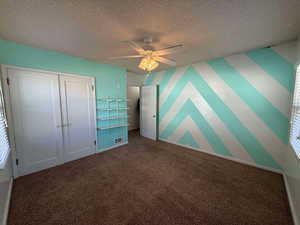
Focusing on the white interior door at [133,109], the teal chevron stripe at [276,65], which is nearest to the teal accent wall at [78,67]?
the white interior door at [133,109]

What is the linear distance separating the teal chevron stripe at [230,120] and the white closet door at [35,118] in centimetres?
319

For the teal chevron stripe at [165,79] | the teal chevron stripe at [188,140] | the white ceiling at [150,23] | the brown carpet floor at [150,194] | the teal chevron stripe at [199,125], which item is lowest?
the brown carpet floor at [150,194]

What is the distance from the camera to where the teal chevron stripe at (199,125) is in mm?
2928

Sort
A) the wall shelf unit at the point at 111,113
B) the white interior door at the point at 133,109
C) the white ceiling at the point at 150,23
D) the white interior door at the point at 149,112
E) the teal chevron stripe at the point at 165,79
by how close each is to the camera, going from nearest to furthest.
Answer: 1. the white ceiling at the point at 150,23
2. the wall shelf unit at the point at 111,113
3. the teal chevron stripe at the point at 165,79
4. the white interior door at the point at 149,112
5. the white interior door at the point at 133,109

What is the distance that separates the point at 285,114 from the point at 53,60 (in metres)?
4.59

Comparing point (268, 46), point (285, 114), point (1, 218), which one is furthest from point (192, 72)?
point (1, 218)

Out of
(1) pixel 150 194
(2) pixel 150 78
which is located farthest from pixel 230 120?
(2) pixel 150 78

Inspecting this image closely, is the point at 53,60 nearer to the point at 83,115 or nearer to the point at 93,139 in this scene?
the point at 83,115

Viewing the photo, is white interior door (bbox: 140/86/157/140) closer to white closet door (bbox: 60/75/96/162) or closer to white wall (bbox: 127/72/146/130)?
white wall (bbox: 127/72/146/130)

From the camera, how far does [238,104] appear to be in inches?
103

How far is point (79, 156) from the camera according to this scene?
2.86 metres

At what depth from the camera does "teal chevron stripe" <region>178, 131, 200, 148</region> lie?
3.37m

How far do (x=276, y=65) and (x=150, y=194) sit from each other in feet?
10.5

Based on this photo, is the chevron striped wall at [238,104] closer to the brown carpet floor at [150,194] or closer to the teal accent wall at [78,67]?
the brown carpet floor at [150,194]
